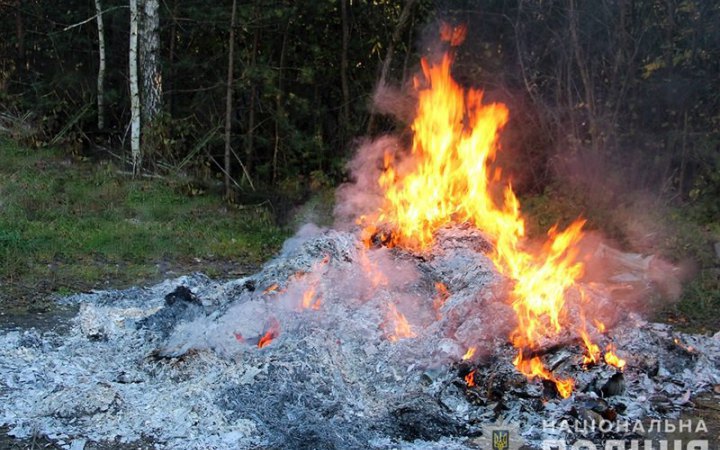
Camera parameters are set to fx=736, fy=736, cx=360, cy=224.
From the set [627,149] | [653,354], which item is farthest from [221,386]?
[627,149]

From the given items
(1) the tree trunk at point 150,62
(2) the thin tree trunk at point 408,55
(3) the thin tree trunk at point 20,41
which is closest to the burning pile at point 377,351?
(1) the tree trunk at point 150,62

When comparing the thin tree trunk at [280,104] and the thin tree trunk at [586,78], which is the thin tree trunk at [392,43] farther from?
the thin tree trunk at [586,78]

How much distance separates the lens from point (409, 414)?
4.97 meters

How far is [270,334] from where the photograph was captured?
5879mm

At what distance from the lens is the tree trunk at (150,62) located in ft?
41.9

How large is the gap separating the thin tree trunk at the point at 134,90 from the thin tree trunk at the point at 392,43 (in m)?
4.30

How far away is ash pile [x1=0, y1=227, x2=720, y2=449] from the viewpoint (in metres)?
4.79

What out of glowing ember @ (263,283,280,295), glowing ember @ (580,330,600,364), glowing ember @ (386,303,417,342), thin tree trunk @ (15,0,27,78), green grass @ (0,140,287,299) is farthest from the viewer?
thin tree trunk @ (15,0,27,78)

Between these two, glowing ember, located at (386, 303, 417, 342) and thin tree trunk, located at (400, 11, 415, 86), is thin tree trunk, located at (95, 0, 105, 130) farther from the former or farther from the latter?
glowing ember, located at (386, 303, 417, 342)

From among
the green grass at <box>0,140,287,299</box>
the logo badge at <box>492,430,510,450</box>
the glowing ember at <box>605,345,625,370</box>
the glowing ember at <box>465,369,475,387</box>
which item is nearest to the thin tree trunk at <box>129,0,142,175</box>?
the green grass at <box>0,140,287,299</box>

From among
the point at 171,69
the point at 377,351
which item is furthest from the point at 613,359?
the point at 171,69

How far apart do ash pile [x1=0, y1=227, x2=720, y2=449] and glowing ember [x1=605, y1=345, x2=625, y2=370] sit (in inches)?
2.9

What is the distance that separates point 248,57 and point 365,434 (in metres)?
10.5

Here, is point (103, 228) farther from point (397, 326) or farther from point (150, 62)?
point (397, 326)
